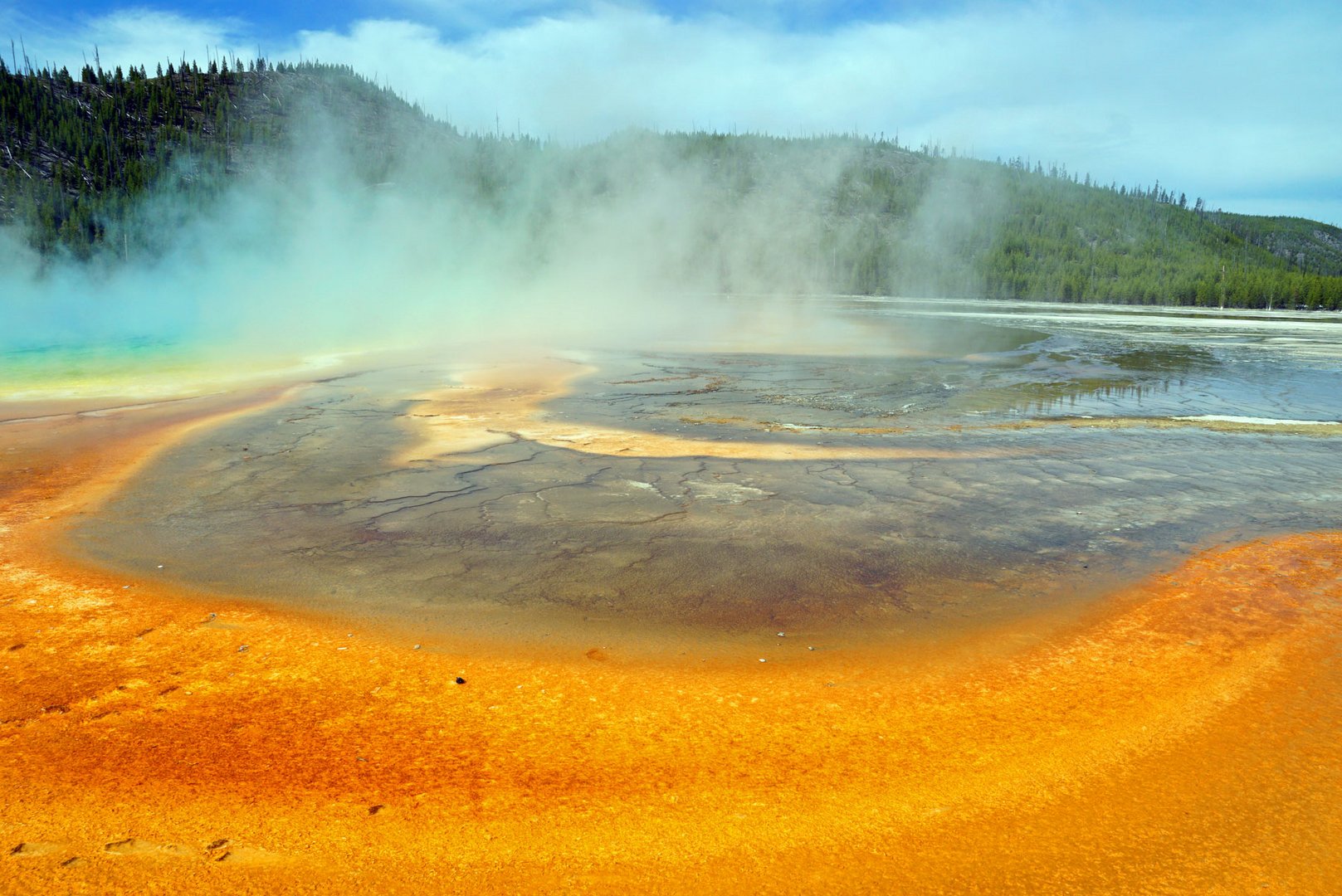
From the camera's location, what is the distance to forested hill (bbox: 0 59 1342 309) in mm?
51438

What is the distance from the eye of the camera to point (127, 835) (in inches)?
89.6

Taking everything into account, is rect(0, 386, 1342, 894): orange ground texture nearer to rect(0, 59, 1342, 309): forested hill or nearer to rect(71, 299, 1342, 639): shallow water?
rect(71, 299, 1342, 639): shallow water

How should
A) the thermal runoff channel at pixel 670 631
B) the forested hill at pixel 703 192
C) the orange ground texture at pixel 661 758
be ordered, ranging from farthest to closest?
1. the forested hill at pixel 703 192
2. the thermal runoff channel at pixel 670 631
3. the orange ground texture at pixel 661 758

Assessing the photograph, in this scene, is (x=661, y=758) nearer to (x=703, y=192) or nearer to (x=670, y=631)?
(x=670, y=631)

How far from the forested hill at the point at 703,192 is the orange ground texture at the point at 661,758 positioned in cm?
4861

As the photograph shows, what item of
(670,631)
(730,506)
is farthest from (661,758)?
(730,506)

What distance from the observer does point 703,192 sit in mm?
91562

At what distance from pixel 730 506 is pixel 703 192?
9075 centimetres

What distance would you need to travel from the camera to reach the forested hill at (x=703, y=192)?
2025 inches

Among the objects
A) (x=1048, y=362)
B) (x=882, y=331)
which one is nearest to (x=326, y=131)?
(x=882, y=331)

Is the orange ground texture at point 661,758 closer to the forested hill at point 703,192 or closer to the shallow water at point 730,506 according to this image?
the shallow water at point 730,506

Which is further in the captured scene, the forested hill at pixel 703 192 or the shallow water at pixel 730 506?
the forested hill at pixel 703 192

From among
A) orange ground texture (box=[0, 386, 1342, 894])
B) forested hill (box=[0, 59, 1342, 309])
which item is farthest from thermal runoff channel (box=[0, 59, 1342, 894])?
forested hill (box=[0, 59, 1342, 309])

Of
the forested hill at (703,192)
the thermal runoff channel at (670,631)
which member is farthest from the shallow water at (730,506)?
the forested hill at (703,192)
